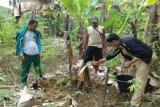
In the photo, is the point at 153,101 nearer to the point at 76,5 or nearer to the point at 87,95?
the point at 87,95

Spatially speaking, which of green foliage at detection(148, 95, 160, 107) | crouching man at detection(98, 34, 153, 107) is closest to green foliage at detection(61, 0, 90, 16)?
crouching man at detection(98, 34, 153, 107)

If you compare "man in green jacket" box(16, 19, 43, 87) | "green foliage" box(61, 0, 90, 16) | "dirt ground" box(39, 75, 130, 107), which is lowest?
"dirt ground" box(39, 75, 130, 107)

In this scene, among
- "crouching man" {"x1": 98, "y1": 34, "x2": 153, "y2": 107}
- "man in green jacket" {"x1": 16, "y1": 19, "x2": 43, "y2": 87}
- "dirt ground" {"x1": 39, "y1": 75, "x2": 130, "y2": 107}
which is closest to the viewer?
"crouching man" {"x1": 98, "y1": 34, "x2": 153, "y2": 107}

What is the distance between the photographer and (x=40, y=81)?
22.7 ft

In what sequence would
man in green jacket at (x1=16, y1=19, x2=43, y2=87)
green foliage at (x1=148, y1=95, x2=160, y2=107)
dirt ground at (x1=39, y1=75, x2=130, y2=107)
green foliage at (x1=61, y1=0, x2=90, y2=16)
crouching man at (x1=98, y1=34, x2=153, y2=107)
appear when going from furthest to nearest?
man in green jacket at (x1=16, y1=19, x2=43, y2=87), green foliage at (x1=61, y1=0, x2=90, y2=16), dirt ground at (x1=39, y1=75, x2=130, y2=107), green foliage at (x1=148, y1=95, x2=160, y2=107), crouching man at (x1=98, y1=34, x2=153, y2=107)

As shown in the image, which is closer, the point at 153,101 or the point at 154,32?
the point at 153,101

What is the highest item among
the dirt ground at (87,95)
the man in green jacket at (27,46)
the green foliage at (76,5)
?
the green foliage at (76,5)

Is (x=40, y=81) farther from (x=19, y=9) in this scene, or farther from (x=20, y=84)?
(x=19, y=9)

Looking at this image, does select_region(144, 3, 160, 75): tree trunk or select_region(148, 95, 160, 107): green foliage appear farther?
select_region(144, 3, 160, 75): tree trunk

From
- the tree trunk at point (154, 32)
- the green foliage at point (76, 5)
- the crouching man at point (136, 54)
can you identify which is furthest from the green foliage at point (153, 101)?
the green foliage at point (76, 5)

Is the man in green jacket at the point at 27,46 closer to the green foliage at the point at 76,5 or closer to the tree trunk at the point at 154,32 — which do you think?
the green foliage at the point at 76,5

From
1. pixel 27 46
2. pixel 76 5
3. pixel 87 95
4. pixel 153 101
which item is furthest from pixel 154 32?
pixel 27 46

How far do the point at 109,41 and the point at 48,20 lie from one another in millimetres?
9391

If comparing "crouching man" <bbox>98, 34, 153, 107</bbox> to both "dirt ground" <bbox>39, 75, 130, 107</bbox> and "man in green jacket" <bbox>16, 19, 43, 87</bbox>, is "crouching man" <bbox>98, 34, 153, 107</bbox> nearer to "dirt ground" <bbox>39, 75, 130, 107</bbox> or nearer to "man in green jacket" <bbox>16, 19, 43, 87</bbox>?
"dirt ground" <bbox>39, 75, 130, 107</bbox>
